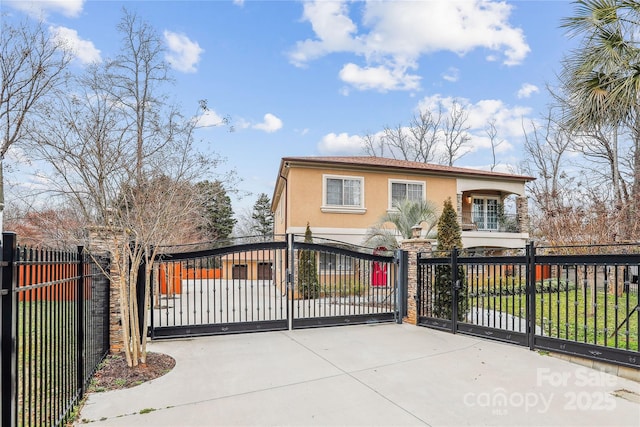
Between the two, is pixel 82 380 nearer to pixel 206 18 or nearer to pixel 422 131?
pixel 206 18

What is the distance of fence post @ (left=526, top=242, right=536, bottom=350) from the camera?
5.98 m

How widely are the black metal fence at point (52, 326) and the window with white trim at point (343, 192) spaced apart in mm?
11231

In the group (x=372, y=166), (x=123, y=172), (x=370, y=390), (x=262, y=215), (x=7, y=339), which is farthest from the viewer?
(x=262, y=215)

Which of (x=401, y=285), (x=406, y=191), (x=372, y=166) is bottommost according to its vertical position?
(x=401, y=285)

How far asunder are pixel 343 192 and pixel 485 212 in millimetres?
9237

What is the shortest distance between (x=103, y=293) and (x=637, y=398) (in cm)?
711

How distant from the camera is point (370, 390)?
442 centimetres

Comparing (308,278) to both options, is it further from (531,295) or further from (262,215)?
(262,215)

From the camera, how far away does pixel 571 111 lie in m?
8.06

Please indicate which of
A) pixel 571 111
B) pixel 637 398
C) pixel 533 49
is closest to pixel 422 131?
pixel 533 49

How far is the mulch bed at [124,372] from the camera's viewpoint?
464 centimetres

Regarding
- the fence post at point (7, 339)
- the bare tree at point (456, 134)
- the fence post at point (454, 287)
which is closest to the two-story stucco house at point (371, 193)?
the fence post at point (454, 287)

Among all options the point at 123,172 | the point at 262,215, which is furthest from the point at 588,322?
the point at 262,215

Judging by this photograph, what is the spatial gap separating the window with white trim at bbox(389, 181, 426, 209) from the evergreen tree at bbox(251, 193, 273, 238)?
3021cm
